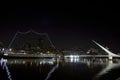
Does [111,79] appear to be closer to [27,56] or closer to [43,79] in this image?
[43,79]

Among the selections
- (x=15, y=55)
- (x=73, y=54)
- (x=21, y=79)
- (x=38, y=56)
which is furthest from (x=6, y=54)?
(x=21, y=79)

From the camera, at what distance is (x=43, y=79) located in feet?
111

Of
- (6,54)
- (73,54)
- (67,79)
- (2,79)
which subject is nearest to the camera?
(2,79)

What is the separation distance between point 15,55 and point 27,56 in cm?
530

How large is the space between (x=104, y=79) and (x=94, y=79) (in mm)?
1259

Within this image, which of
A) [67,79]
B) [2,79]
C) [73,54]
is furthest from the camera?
[73,54]

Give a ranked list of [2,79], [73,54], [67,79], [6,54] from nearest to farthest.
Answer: [2,79] < [67,79] < [6,54] < [73,54]

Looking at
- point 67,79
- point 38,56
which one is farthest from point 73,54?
→ point 67,79

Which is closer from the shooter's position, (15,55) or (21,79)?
(21,79)

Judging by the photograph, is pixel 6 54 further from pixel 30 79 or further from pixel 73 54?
pixel 30 79

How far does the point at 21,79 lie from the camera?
34188mm

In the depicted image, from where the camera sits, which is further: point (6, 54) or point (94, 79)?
point (6, 54)

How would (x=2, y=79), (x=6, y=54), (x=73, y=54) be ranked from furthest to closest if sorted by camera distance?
(x=73, y=54) → (x=6, y=54) → (x=2, y=79)

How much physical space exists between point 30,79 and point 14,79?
1800 mm
